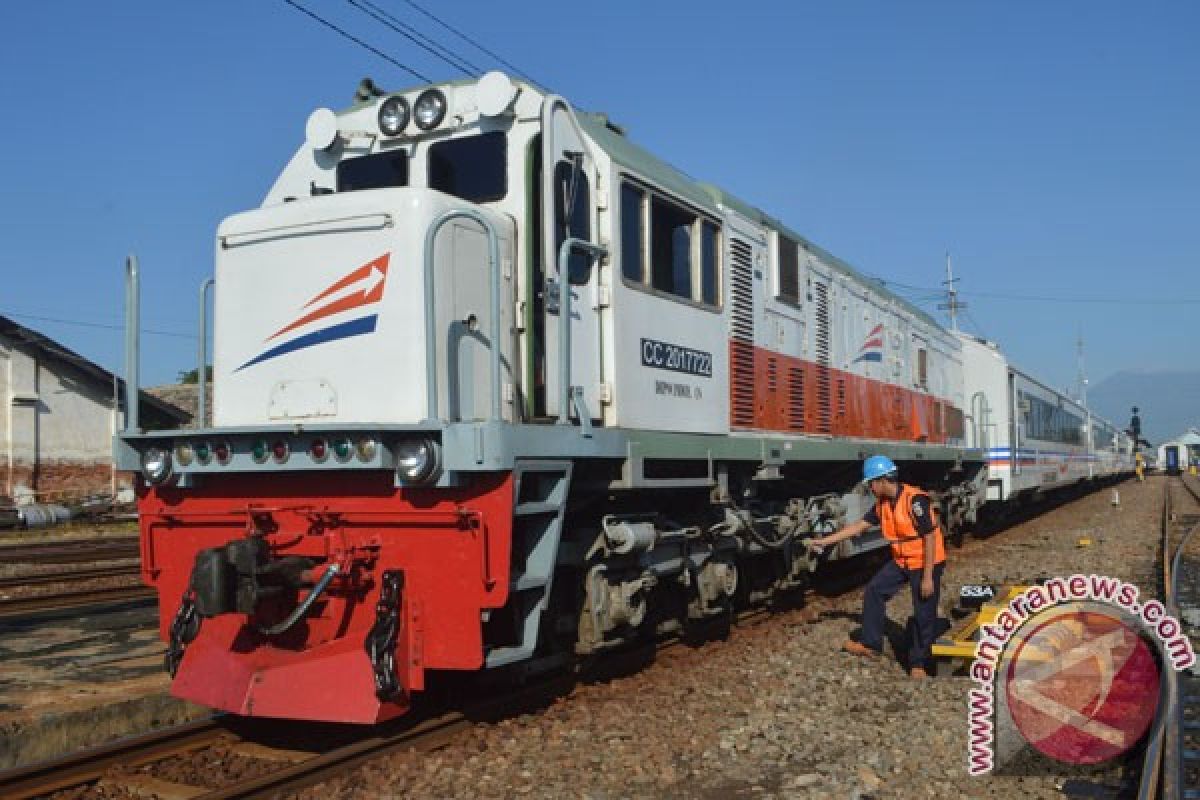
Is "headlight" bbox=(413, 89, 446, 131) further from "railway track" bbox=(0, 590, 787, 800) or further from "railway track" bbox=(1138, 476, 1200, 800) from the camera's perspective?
"railway track" bbox=(1138, 476, 1200, 800)

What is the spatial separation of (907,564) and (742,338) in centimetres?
221

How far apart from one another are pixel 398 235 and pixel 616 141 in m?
2.00

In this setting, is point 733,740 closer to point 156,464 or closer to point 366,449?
point 366,449

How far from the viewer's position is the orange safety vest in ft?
25.1

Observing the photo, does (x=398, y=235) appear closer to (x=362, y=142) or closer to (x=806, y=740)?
(x=362, y=142)

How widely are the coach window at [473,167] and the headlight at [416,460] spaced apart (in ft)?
5.85

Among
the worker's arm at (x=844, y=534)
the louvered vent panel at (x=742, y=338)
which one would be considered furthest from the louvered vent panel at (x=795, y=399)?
the worker's arm at (x=844, y=534)

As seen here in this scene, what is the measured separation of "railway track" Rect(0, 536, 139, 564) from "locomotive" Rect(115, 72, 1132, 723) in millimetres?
11890

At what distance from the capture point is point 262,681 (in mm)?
5215

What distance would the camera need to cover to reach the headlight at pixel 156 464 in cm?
605

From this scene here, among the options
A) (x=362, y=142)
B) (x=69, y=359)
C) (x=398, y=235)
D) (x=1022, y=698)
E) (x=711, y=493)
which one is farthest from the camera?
(x=69, y=359)

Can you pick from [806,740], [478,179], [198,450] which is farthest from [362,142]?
[806,740]

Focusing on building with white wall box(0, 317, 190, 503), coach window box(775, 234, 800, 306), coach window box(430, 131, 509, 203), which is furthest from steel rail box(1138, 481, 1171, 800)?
building with white wall box(0, 317, 190, 503)

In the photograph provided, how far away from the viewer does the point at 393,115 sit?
6.57 meters
